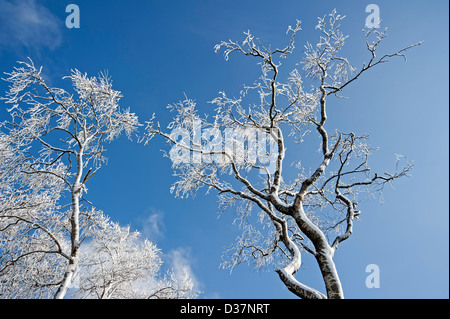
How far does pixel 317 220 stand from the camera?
1012 cm

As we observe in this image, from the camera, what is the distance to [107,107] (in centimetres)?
898

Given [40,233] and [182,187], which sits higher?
[182,187]

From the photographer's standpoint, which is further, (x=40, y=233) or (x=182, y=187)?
(x=40, y=233)

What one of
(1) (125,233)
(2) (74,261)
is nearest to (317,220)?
(2) (74,261)

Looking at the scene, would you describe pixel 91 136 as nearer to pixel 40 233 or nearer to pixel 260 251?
pixel 40 233
